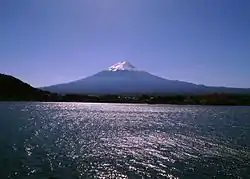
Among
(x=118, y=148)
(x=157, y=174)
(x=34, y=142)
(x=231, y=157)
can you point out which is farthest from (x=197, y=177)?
(x=34, y=142)

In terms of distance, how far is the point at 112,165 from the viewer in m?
32.8

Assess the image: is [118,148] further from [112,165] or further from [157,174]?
[157,174]

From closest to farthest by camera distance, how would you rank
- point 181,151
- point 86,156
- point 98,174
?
1. point 98,174
2. point 86,156
3. point 181,151

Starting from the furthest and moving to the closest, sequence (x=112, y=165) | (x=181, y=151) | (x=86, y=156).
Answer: (x=181, y=151)
(x=86, y=156)
(x=112, y=165)

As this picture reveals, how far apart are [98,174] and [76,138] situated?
2466 cm

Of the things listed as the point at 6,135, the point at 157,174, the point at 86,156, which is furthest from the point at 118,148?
the point at 6,135

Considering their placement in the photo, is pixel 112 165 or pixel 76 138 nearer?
pixel 112 165

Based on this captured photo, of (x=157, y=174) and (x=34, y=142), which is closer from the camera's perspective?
(x=157, y=174)

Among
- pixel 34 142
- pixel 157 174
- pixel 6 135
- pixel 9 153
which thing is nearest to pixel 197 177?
pixel 157 174

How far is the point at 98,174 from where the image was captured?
1142 inches

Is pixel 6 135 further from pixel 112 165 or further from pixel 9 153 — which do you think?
pixel 112 165

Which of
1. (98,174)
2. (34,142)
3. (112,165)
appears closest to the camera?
(98,174)

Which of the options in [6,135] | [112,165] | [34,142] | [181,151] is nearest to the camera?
[112,165]

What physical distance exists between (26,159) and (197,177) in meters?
16.7
